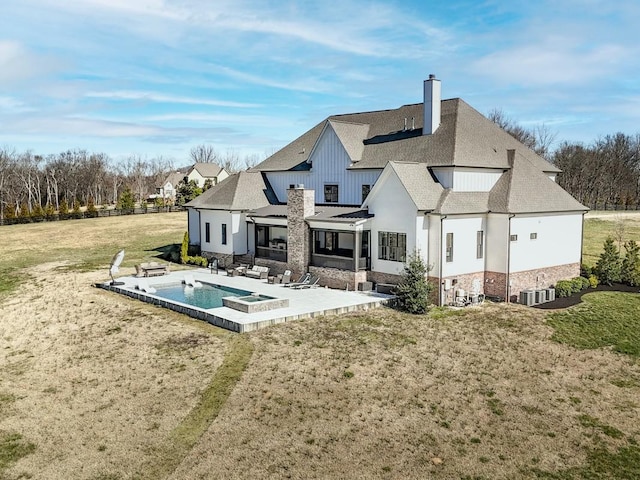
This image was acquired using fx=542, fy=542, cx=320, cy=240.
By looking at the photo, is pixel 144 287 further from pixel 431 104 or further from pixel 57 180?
pixel 57 180

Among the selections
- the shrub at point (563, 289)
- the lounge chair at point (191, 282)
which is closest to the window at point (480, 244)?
the shrub at point (563, 289)

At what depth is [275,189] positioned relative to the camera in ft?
116

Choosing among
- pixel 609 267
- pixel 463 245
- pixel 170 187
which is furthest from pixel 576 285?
pixel 170 187

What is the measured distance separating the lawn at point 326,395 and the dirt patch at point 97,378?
58 mm

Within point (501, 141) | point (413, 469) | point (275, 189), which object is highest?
point (501, 141)

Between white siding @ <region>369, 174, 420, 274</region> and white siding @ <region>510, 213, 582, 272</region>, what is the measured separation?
469cm

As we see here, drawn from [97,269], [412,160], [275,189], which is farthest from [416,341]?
[97,269]

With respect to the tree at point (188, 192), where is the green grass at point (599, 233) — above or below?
below

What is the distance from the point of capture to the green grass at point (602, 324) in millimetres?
18781

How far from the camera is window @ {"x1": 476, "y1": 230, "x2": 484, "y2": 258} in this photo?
24812 mm

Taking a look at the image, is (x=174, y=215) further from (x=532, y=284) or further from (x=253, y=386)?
(x=253, y=386)

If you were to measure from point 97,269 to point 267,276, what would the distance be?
12.0 meters

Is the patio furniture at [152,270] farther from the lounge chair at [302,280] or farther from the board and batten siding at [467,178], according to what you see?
the board and batten siding at [467,178]

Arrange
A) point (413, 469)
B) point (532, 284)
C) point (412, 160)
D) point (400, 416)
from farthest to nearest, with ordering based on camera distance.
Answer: point (412, 160) < point (532, 284) < point (400, 416) < point (413, 469)
